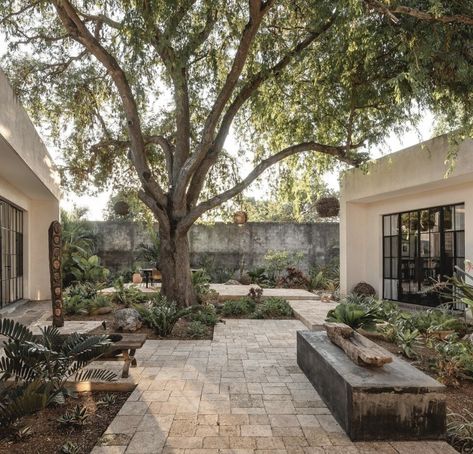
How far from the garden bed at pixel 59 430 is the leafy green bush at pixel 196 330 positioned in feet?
10.1

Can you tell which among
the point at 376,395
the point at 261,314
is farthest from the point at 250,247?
the point at 376,395

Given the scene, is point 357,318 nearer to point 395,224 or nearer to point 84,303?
point 395,224

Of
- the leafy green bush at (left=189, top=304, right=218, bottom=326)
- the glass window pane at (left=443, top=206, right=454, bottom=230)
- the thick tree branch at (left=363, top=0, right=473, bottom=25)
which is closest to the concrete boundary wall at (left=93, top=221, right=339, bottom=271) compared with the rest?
the glass window pane at (left=443, top=206, right=454, bottom=230)

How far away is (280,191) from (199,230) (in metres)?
6.03

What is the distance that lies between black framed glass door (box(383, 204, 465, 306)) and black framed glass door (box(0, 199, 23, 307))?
939 cm

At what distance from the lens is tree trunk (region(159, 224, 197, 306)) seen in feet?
29.6

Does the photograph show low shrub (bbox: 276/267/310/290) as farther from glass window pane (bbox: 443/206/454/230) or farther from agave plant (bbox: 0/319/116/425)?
agave plant (bbox: 0/319/116/425)

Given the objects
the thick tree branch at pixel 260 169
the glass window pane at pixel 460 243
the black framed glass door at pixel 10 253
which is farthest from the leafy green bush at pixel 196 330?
the glass window pane at pixel 460 243

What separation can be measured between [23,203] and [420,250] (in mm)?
10445

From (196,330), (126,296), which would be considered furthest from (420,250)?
(126,296)

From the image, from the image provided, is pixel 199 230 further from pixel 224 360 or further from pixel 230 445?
pixel 230 445

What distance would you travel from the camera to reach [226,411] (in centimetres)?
407

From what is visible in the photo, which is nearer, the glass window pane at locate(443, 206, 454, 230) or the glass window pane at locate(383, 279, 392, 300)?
the glass window pane at locate(443, 206, 454, 230)

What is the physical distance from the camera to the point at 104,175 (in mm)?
10898
